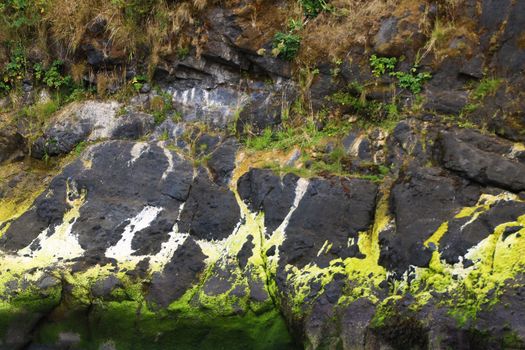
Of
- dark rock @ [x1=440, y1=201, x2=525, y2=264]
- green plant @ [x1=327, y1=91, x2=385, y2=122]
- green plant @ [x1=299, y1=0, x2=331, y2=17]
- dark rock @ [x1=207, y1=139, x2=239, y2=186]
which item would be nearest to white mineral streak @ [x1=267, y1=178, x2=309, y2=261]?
dark rock @ [x1=207, y1=139, x2=239, y2=186]

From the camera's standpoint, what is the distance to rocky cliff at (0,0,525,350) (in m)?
5.45

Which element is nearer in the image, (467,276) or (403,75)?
(467,276)

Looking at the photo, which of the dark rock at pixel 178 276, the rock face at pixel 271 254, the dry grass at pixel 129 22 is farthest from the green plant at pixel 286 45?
the dark rock at pixel 178 276

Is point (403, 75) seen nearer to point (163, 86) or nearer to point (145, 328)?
point (163, 86)

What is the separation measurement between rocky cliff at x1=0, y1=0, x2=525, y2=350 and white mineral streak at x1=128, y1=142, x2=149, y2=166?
3cm

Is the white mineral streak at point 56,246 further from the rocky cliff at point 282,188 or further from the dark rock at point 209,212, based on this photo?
the dark rock at point 209,212

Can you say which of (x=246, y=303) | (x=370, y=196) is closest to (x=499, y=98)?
(x=370, y=196)

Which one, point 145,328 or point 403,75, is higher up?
point 403,75

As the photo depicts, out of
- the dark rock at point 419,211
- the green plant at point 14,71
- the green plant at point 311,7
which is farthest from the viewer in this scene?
the green plant at point 14,71

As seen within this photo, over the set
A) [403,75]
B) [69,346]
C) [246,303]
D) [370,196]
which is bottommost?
[69,346]

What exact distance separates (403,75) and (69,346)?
4926 millimetres

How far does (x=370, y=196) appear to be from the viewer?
6.21 m

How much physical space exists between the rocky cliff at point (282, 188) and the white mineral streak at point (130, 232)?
2 centimetres

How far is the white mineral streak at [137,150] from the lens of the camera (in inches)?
281
